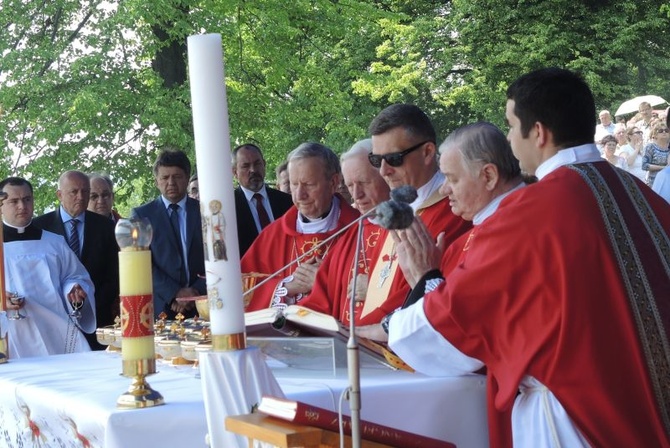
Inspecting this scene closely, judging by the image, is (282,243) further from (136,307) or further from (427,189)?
(136,307)

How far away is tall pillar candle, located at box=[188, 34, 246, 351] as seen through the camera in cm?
254

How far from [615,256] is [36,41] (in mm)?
12992

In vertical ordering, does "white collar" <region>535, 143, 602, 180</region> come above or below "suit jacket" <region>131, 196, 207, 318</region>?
above

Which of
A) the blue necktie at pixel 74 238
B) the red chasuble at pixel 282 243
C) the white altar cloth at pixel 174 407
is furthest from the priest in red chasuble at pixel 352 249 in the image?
the blue necktie at pixel 74 238

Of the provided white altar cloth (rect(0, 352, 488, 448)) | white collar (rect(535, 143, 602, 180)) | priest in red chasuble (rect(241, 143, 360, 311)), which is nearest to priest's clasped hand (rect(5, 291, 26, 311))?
priest in red chasuble (rect(241, 143, 360, 311))

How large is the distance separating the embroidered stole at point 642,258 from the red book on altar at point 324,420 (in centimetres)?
87

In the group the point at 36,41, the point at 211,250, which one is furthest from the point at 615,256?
the point at 36,41

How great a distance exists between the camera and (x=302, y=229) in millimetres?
6242

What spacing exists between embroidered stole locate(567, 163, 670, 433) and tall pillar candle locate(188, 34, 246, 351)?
1168mm

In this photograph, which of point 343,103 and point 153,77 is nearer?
point 153,77

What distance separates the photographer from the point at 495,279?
3041 mm

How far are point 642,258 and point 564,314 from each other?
0.35 meters

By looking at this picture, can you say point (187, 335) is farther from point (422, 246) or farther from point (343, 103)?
point (343, 103)

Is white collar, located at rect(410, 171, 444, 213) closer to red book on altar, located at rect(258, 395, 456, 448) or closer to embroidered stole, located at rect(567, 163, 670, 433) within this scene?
embroidered stole, located at rect(567, 163, 670, 433)
